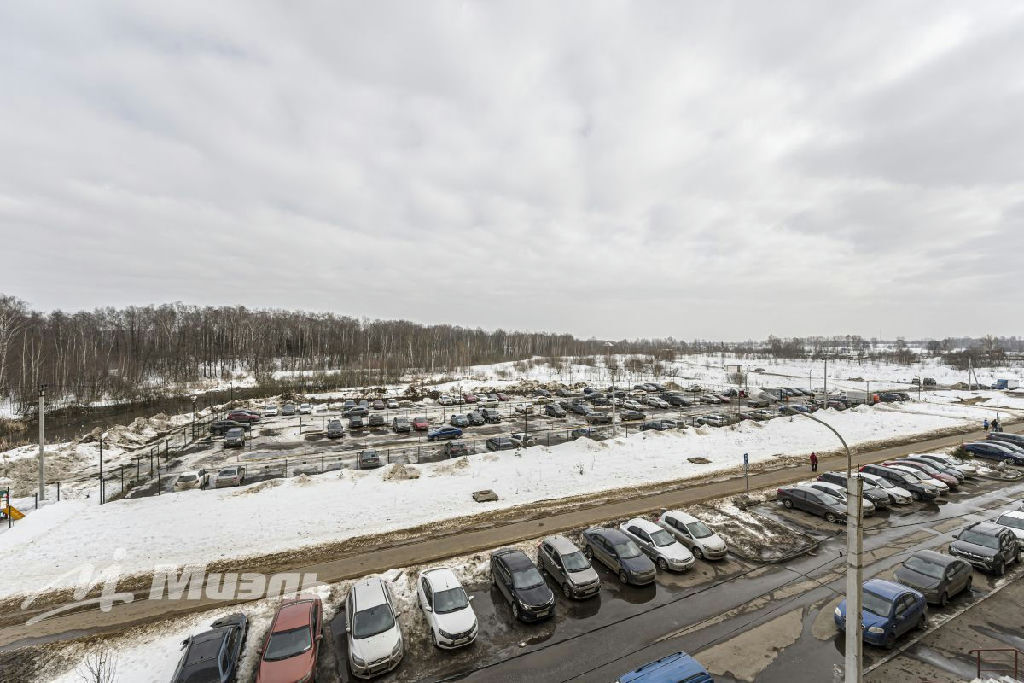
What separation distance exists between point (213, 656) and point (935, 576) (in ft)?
71.2

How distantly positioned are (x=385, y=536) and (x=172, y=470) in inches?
851

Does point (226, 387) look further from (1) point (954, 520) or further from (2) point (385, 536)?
(1) point (954, 520)

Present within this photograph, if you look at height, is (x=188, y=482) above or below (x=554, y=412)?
below

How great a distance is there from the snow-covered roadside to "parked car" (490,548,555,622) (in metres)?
7.25

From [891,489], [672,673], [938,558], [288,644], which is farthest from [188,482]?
[891,489]

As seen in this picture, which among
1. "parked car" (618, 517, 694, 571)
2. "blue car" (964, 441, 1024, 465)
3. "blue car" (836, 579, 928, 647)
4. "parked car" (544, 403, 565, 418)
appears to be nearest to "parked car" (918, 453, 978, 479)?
"blue car" (964, 441, 1024, 465)

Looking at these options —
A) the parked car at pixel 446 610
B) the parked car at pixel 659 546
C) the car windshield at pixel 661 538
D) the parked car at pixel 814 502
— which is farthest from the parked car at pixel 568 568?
the parked car at pixel 814 502

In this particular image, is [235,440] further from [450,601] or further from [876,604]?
[876,604]

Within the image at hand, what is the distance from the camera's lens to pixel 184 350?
339ft

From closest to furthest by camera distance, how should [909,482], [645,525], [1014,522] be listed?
[645,525] < [1014,522] < [909,482]

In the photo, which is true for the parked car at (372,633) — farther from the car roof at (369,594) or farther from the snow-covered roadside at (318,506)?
the snow-covered roadside at (318,506)

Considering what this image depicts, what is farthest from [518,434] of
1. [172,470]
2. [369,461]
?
[172,470]

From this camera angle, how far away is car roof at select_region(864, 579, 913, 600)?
1245 cm

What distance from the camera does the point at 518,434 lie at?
126 ft
